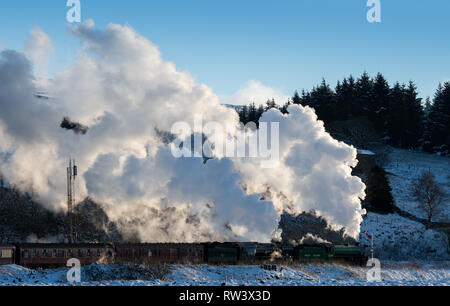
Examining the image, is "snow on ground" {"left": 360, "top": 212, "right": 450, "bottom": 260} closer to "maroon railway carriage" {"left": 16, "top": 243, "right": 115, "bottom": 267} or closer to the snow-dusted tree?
the snow-dusted tree

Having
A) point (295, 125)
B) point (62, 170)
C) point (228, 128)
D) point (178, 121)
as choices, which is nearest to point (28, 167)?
point (62, 170)

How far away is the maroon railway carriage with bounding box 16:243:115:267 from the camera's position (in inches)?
2238

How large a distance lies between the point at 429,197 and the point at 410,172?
52.5 ft

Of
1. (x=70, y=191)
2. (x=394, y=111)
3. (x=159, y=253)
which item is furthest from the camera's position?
(x=394, y=111)

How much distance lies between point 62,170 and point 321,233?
32.0m

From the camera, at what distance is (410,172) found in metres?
106

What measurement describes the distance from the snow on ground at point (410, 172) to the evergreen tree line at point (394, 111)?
3667 millimetres

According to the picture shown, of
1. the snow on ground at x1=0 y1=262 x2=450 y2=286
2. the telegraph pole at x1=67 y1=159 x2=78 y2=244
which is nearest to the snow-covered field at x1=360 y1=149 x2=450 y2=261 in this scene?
the snow on ground at x1=0 y1=262 x2=450 y2=286

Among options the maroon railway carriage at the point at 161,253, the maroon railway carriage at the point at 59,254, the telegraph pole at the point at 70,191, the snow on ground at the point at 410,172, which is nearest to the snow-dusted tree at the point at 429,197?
the snow on ground at the point at 410,172

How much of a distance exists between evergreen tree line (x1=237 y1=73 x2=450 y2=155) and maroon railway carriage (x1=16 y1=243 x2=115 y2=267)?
72.0m

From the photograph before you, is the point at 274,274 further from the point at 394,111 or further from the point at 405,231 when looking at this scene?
the point at 394,111

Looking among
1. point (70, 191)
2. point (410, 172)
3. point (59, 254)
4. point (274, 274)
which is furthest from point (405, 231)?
point (59, 254)
